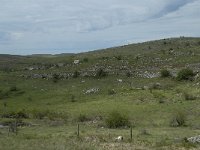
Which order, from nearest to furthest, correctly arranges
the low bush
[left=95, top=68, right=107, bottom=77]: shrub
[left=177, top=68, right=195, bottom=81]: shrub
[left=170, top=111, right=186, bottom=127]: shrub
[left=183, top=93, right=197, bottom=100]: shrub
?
[left=170, top=111, right=186, bottom=127]: shrub < the low bush < [left=183, top=93, right=197, bottom=100]: shrub < [left=177, top=68, right=195, bottom=81]: shrub < [left=95, top=68, right=107, bottom=77]: shrub

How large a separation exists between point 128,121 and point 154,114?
5.51 metres

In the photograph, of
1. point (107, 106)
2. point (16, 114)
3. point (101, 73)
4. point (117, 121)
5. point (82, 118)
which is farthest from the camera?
point (101, 73)

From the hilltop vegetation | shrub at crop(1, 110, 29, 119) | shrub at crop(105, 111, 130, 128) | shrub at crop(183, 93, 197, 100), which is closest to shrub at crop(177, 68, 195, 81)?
the hilltop vegetation

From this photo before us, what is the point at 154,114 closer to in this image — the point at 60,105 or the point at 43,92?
A: the point at 60,105

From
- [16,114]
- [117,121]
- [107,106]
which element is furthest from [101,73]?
[117,121]

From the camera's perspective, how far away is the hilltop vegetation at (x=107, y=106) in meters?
38.2

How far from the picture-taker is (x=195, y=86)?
72.4 metres

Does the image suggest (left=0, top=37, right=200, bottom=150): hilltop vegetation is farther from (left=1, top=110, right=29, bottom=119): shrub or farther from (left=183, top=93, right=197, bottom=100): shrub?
(left=183, top=93, right=197, bottom=100): shrub

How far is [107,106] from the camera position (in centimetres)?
6291

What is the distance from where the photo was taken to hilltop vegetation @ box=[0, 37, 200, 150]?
3819 cm

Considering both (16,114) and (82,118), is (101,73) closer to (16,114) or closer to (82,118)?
(16,114)

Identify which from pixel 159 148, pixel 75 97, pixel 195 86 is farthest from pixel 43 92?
pixel 159 148

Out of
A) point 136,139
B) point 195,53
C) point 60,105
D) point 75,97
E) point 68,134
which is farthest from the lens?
point 195,53

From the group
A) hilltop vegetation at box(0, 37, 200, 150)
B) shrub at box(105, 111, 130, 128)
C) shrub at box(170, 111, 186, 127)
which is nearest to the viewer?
hilltop vegetation at box(0, 37, 200, 150)
